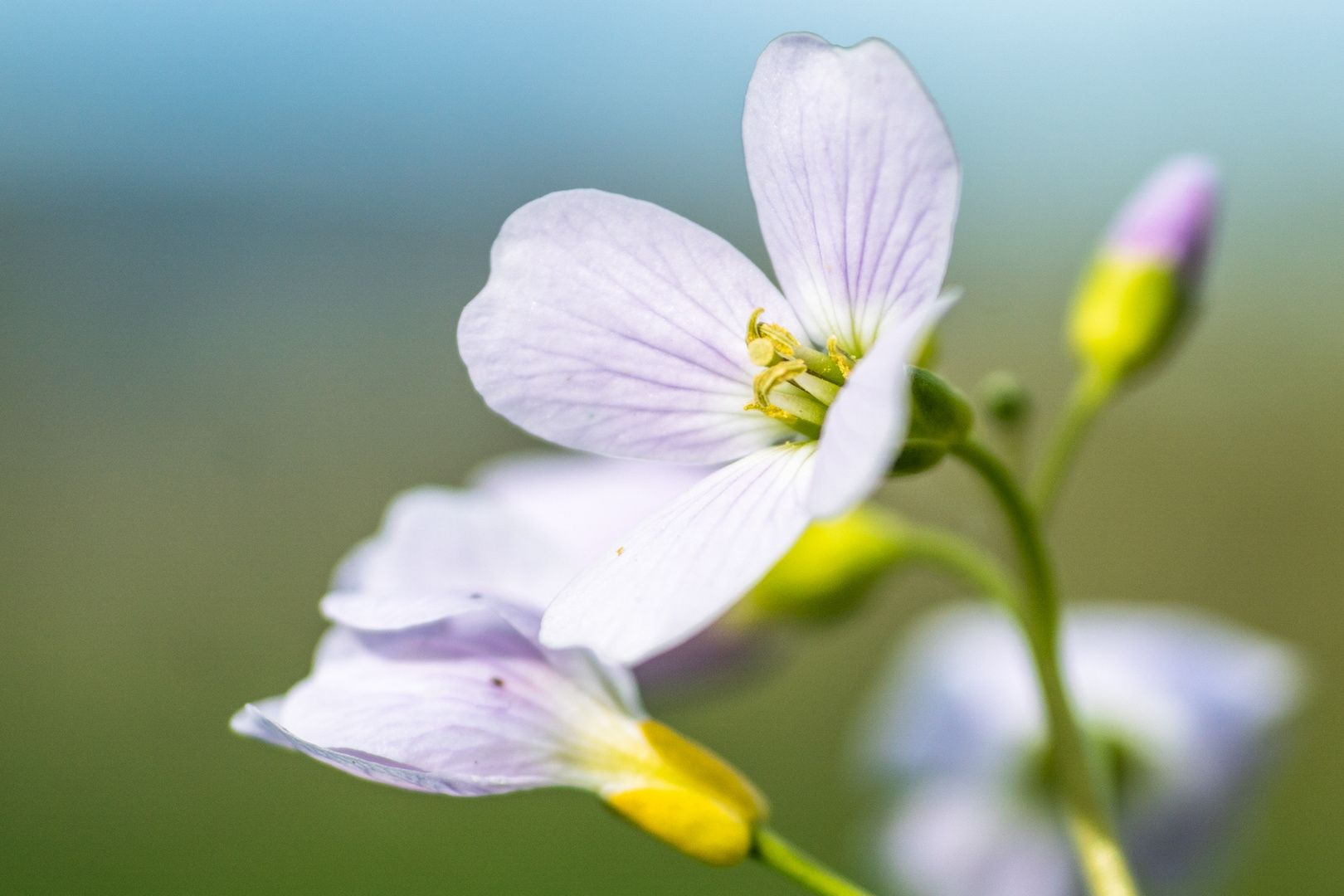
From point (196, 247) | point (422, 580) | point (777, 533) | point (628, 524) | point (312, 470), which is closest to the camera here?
point (777, 533)

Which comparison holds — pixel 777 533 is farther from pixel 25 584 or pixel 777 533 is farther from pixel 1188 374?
pixel 1188 374

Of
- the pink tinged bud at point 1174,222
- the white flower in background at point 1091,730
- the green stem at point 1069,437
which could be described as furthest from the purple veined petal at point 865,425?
the white flower in background at point 1091,730

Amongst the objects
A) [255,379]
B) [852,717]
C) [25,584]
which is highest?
[255,379]

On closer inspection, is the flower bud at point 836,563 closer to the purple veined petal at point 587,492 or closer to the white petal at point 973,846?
the purple veined petal at point 587,492

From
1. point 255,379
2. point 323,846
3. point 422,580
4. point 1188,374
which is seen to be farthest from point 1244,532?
point 422,580

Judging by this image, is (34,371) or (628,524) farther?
(34,371)

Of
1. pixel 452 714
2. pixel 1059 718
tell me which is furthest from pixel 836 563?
pixel 452 714

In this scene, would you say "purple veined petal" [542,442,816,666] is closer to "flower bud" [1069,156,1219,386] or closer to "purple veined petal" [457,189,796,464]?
"purple veined petal" [457,189,796,464]
